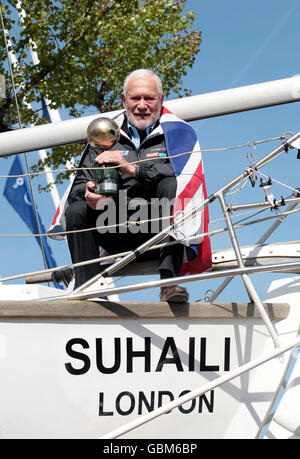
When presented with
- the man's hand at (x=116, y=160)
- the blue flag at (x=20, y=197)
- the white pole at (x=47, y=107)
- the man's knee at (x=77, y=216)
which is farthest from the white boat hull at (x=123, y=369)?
the blue flag at (x=20, y=197)

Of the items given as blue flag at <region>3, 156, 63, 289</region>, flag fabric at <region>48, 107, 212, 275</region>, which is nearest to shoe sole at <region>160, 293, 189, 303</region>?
flag fabric at <region>48, 107, 212, 275</region>

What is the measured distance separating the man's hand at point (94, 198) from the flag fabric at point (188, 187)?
1.36 ft

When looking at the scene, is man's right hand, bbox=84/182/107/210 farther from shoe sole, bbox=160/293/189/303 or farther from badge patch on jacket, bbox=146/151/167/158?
shoe sole, bbox=160/293/189/303

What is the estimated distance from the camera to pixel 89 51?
11156 mm

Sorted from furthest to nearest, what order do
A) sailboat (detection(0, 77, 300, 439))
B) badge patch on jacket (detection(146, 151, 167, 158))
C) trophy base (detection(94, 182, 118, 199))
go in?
badge patch on jacket (detection(146, 151, 167, 158)) → trophy base (detection(94, 182, 118, 199)) → sailboat (detection(0, 77, 300, 439))

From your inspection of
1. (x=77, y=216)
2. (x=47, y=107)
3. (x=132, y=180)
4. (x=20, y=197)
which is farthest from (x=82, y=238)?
(x=47, y=107)

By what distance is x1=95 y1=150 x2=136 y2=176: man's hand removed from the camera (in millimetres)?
3848

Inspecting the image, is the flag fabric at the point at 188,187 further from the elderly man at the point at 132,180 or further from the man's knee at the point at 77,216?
the man's knee at the point at 77,216

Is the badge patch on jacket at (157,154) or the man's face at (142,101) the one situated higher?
the man's face at (142,101)

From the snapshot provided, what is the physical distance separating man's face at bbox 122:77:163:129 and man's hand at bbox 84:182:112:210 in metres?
0.60

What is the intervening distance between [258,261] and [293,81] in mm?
1253

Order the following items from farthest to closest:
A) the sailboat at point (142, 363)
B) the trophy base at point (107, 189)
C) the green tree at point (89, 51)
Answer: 1. the green tree at point (89, 51)
2. the trophy base at point (107, 189)
3. the sailboat at point (142, 363)

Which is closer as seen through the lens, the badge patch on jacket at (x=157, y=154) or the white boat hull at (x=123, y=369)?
the white boat hull at (x=123, y=369)

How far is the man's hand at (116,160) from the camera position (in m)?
3.85
